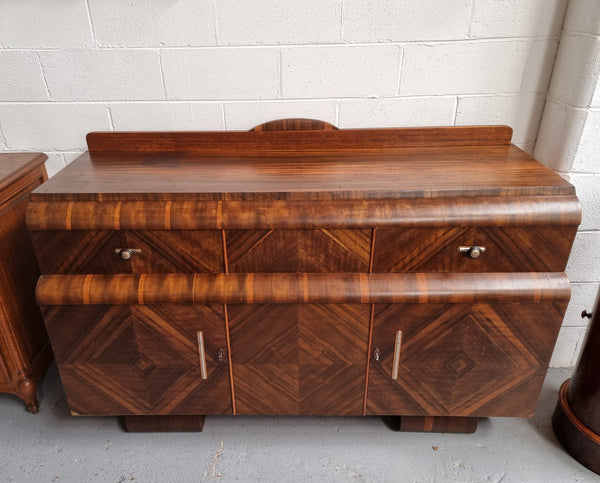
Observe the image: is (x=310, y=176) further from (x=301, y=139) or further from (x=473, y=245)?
(x=473, y=245)

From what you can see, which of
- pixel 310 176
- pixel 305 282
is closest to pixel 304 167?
pixel 310 176

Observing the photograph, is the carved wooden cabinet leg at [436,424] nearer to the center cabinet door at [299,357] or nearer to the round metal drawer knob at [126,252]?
the center cabinet door at [299,357]

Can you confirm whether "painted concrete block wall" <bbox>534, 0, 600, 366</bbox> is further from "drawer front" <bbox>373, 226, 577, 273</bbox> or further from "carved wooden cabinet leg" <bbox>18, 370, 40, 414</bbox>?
"carved wooden cabinet leg" <bbox>18, 370, 40, 414</bbox>

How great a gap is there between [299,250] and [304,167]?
31 centimetres

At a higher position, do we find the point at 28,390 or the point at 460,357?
the point at 460,357

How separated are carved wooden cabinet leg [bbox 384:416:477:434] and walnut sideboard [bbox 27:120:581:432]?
0.06m

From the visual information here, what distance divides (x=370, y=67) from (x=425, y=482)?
140cm

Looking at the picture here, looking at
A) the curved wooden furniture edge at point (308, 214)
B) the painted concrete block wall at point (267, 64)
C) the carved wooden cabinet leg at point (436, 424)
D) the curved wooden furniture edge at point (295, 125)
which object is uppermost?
the painted concrete block wall at point (267, 64)

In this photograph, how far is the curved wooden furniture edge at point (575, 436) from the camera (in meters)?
1.39

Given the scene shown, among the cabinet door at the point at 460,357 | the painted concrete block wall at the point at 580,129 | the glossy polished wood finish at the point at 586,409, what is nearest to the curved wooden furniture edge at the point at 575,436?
the glossy polished wood finish at the point at 586,409

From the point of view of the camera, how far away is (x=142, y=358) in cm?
134

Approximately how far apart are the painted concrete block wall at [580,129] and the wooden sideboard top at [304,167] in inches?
5.6

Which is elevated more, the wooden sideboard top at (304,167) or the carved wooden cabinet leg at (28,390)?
the wooden sideboard top at (304,167)

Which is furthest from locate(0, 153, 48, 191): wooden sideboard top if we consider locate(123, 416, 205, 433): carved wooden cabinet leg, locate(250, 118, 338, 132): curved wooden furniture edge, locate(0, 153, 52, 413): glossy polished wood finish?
locate(123, 416, 205, 433): carved wooden cabinet leg
